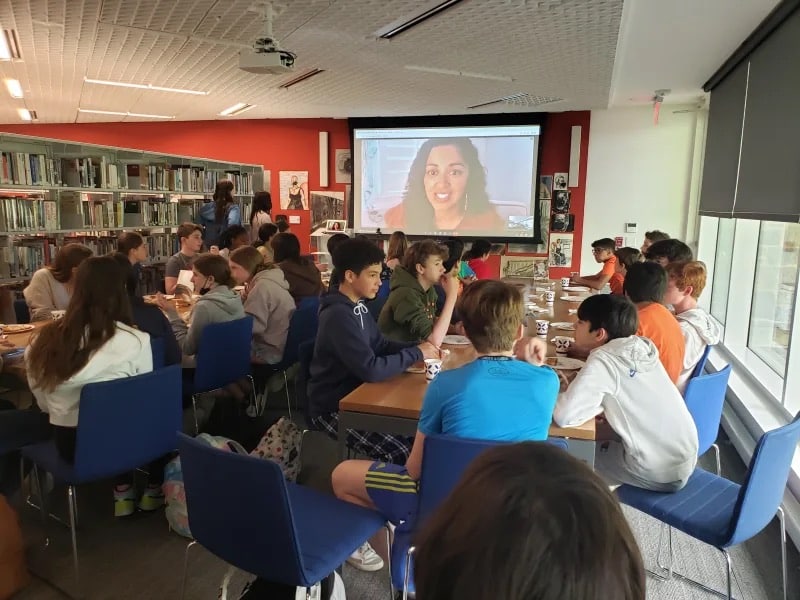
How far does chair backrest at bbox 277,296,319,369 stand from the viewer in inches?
160

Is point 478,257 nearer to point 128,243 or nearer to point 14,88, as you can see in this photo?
A: point 128,243

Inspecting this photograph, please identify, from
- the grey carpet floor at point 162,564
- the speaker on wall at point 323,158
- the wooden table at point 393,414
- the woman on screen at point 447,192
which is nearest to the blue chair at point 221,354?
the grey carpet floor at point 162,564

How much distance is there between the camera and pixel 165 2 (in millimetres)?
4066

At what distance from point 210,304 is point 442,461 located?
2345mm

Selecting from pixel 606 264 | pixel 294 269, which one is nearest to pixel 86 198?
pixel 294 269

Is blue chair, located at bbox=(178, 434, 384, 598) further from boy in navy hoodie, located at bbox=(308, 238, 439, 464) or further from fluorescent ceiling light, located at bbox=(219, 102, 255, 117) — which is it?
fluorescent ceiling light, located at bbox=(219, 102, 255, 117)

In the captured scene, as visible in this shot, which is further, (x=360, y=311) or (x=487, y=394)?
(x=360, y=311)

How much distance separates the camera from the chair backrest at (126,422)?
223 cm

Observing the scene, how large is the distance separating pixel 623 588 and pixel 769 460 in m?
1.53

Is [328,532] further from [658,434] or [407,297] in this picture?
[407,297]

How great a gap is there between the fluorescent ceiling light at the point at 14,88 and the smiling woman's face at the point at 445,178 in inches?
203

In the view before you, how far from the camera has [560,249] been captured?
8.53 m

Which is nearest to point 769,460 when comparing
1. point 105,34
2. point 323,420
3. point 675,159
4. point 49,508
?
point 323,420

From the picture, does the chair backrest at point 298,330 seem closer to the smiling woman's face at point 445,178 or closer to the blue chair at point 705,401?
the blue chair at point 705,401
